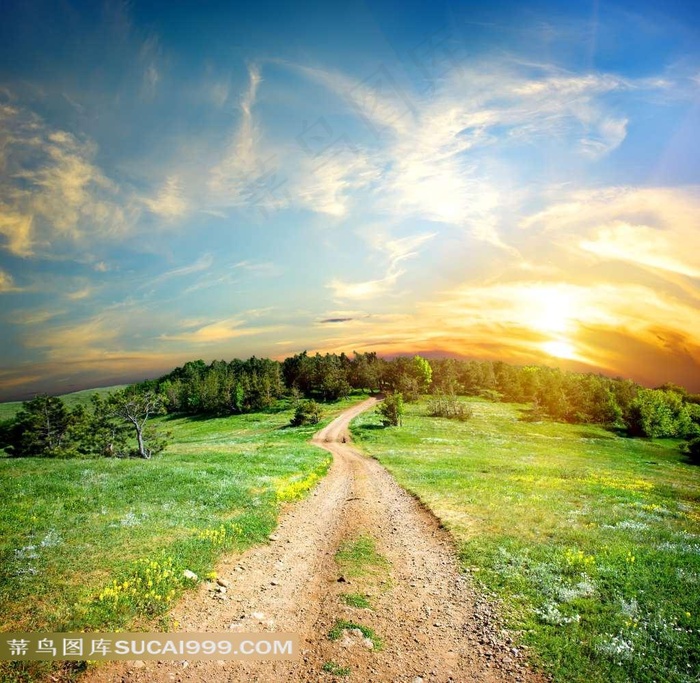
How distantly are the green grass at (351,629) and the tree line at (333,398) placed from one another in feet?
115

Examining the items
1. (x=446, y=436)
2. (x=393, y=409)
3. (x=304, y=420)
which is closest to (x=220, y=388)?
(x=304, y=420)

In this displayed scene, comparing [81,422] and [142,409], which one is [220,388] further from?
[142,409]

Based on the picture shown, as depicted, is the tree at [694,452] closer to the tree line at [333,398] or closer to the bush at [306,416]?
the tree line at [333,398]

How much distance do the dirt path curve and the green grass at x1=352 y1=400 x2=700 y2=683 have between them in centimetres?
133

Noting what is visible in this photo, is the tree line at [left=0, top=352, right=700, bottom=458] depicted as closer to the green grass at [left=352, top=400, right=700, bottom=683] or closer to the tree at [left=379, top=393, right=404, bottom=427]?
the tree at [left=379, top=393, right=404, bottom=427]

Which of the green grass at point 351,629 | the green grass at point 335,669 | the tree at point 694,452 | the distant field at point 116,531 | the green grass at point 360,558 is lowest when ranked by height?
the tree at point 694,452

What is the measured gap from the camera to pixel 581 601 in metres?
11.5

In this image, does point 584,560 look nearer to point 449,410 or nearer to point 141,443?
point 141,443

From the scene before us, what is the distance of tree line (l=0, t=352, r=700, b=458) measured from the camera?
44344 millimetres

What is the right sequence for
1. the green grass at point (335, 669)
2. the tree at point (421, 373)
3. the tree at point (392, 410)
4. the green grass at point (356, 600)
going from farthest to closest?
the tree at point (421, 373), the tree at point (392, 410), the green grass at point (356, 600), the green grass at point (335, 669)

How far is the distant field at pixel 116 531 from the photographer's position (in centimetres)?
1031

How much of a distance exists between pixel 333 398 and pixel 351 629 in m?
120

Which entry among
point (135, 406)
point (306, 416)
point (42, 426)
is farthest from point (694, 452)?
point (42, 426)

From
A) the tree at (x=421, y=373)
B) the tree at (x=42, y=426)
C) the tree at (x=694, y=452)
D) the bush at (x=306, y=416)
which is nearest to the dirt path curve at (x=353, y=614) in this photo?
the tree at (x=42, y=426)
